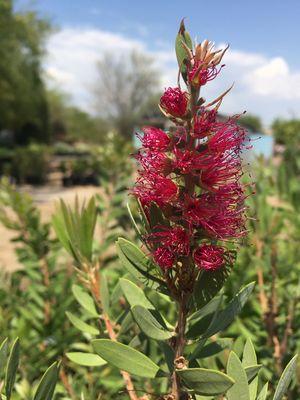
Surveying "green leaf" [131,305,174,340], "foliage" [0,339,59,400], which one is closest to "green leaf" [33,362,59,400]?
"foliage" [0,339,59,400]

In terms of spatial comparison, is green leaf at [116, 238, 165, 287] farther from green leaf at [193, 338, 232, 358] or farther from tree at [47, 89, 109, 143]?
tree at [47, 89, 109, 143]

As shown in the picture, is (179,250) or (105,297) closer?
(179,250)

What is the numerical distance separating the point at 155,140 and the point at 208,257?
158 mm

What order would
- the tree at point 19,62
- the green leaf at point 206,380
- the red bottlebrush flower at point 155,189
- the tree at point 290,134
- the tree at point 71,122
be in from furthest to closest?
the tree at point 71,122 → the tree at point 19,62 → the tree at point 290,134 → the red bottlebrush flower at point 155,189 → the green leaf at point 206,380

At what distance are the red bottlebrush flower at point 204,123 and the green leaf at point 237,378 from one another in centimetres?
24

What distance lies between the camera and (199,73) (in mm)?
534

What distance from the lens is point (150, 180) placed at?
573mm

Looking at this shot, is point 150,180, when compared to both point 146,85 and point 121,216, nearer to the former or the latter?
point 121,216

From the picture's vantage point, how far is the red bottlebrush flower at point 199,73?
533mm

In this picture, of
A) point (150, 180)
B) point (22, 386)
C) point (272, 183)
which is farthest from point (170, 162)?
point (272, 183)

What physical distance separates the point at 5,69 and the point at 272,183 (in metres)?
15.7

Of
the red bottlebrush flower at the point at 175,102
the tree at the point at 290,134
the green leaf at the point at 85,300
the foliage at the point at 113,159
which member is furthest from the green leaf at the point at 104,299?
the tree at the point at 290,134

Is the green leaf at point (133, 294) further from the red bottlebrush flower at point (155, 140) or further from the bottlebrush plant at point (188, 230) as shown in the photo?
the red bottlebrush flower at point (155, 140)

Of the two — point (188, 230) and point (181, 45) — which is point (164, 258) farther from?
point (181, 45)
